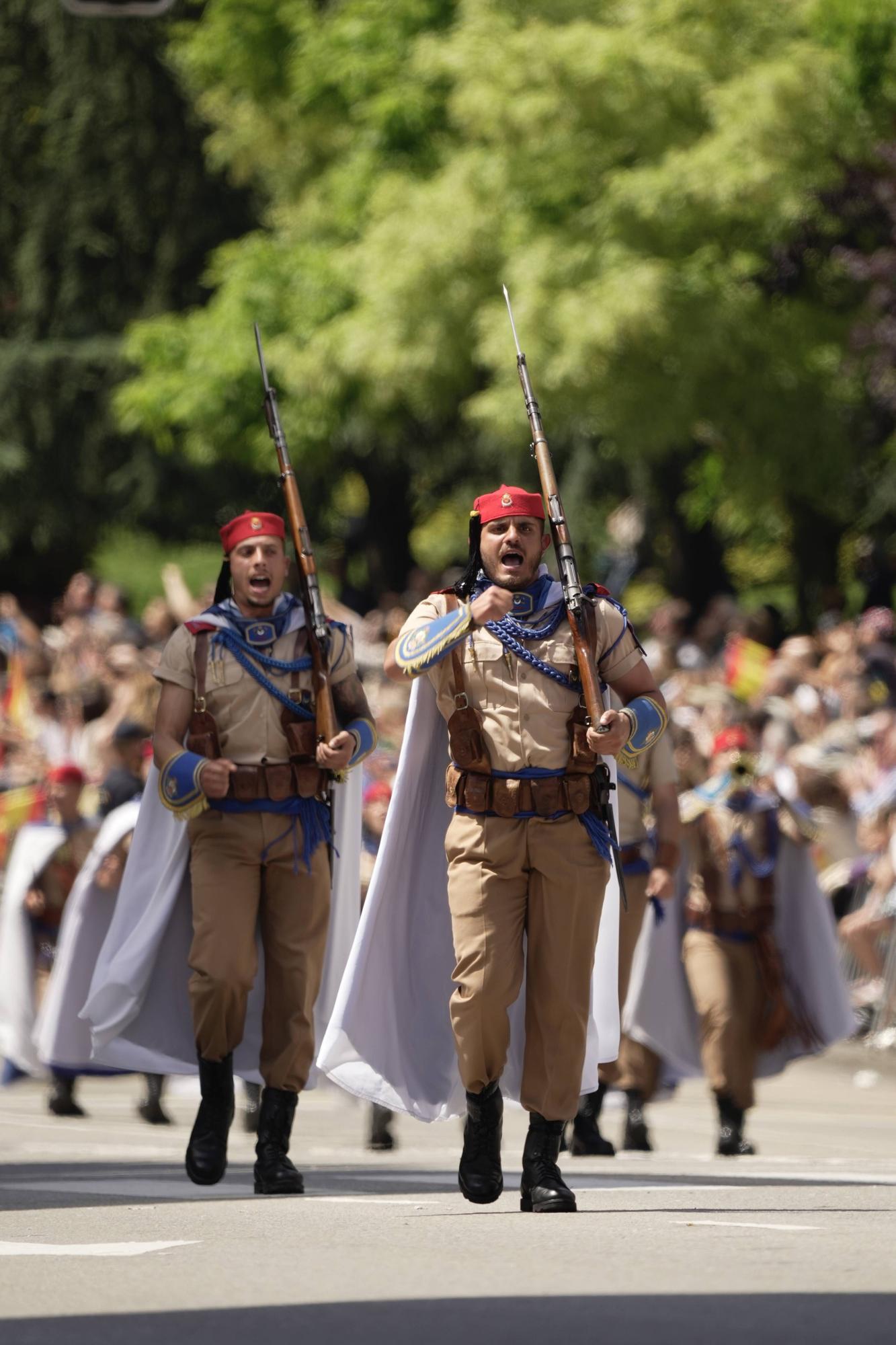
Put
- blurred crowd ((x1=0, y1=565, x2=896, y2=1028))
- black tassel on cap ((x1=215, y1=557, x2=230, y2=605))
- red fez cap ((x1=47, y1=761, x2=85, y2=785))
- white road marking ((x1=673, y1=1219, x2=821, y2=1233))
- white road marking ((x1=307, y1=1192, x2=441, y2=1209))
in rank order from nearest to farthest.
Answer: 1. white road marking ((x1=673, y1=1219, x2=821, y2=1233))
2. white road marking ((x1=307, y1=1192, x2=441, y2=1209))
3. black tassel on cap ((x1=215, y1=557, x2=230, y2=605))
4. red fez cap ((x1=47, y1=761, x2=85, y2=785))
5. blurred crowd ((x1=0, y1=565, x2=896, y2=1028))

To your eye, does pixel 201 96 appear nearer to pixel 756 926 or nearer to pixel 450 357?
pixel 450 357

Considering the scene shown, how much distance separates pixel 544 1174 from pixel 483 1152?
205 mm

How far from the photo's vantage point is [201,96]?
37.2 metres

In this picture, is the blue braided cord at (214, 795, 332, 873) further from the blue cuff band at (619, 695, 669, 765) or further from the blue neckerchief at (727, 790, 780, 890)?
the blue neckerchief at (727, 790, 780, 890)

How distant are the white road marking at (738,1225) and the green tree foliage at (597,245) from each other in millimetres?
14848

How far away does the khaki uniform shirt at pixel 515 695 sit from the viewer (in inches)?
318

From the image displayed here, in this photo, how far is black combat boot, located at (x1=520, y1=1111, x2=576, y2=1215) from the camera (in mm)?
7949

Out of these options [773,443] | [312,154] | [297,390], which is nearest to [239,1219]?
[773,443]

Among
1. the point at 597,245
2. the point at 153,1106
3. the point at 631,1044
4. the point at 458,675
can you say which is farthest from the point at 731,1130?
the point at 597,245

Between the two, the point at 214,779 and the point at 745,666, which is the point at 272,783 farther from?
the point at 745,666

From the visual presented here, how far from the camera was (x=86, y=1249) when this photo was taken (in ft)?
23.6

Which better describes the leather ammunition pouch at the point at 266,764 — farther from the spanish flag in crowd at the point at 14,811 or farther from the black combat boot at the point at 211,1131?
the spanish flag in crowd at the point at 14,811

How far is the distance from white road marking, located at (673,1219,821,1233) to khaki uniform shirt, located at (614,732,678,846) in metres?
3.60

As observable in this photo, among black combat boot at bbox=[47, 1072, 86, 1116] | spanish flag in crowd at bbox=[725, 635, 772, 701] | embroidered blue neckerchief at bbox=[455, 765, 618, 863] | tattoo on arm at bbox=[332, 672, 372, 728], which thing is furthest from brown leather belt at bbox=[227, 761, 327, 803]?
spanish flag in crowd at bbox=[725, 635, 772, 701]
